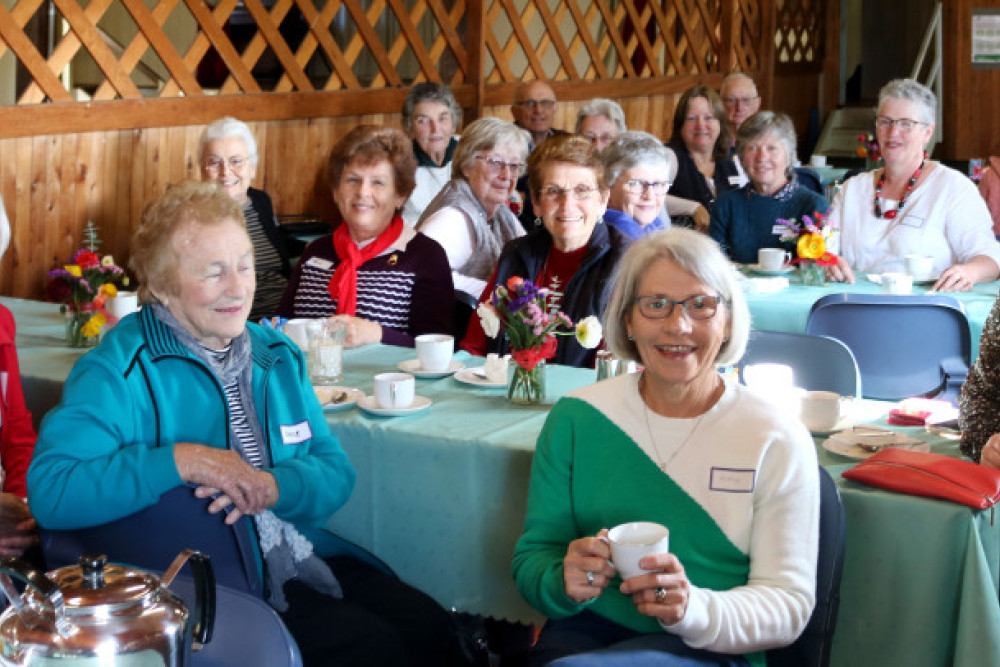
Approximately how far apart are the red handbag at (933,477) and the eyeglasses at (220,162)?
2.63 m

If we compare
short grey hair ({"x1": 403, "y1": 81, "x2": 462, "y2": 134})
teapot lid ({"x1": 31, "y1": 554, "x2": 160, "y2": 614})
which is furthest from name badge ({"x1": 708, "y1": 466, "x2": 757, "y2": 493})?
short grey hair ({"x1": 403, "y1": 81, "x2": 462, "y2": 134})

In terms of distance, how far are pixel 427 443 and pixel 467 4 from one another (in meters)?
4.88

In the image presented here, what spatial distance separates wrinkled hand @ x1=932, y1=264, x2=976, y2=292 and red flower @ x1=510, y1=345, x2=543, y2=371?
1659 mm

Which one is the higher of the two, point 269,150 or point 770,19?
point 770,19

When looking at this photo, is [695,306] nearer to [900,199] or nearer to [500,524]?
[500,524]

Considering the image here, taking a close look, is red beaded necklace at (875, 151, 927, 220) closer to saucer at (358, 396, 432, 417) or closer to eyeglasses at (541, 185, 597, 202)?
eyeglasses at (541, 185, 597, 202)

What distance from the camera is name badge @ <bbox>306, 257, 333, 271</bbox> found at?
3.26m

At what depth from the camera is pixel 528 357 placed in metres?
2.40

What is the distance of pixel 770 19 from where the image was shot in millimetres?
10102

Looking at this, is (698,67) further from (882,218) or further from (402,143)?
(402,143)

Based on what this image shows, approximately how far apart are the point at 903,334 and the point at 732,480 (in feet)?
5.15

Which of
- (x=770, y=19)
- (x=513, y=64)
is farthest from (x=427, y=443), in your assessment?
(x=770, y=19)

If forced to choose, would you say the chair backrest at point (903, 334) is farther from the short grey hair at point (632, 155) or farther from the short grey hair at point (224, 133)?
the short grey hair at point (224, 133)

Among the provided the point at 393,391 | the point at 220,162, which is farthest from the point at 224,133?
the point at 393,391
